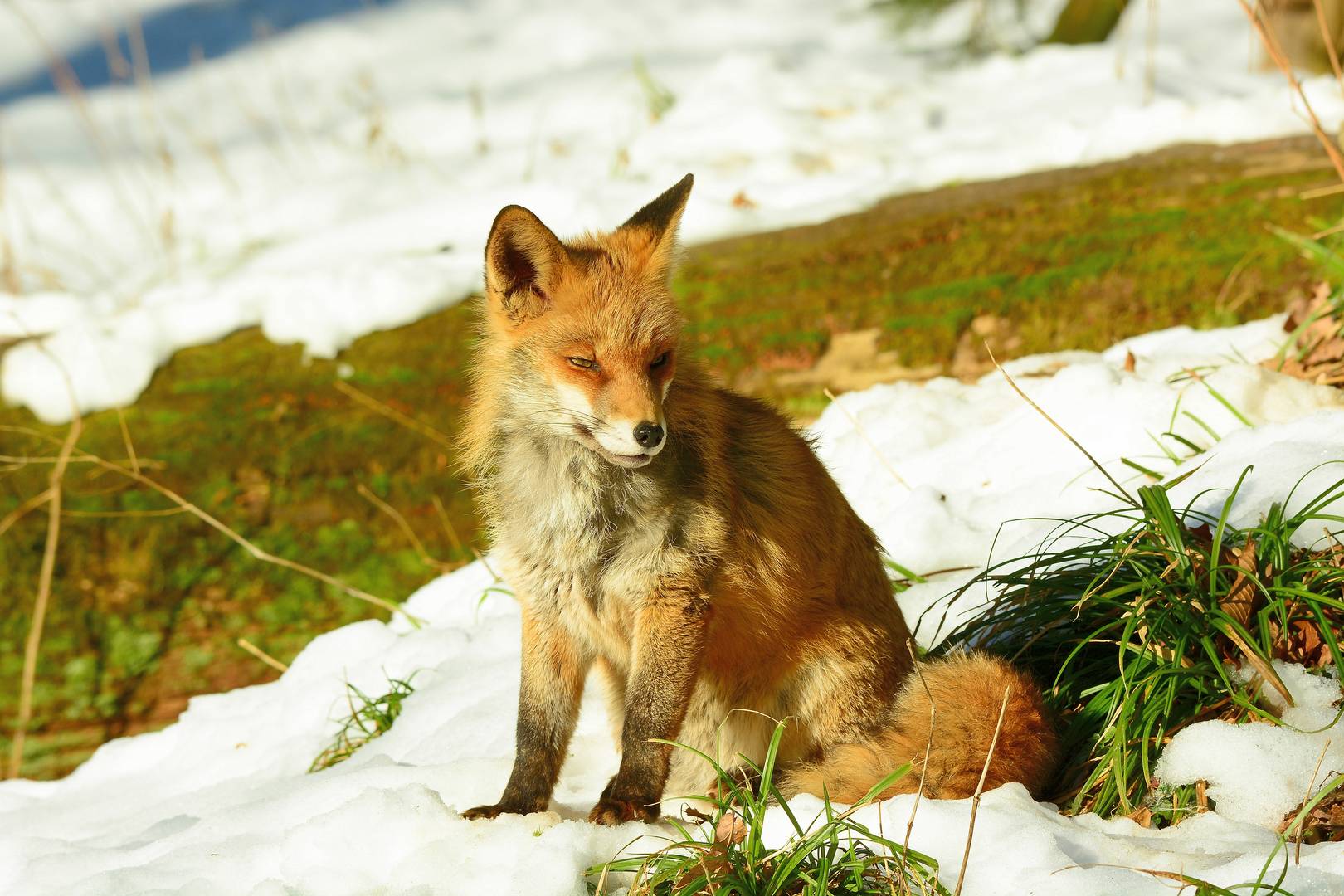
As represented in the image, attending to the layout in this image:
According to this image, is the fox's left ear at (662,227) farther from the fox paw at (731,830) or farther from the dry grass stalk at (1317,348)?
the dry grass stalk at (1317,348)

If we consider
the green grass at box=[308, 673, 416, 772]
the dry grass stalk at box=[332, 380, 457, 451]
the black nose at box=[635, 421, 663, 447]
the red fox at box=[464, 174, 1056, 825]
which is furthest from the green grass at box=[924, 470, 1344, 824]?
the dry grass stalk at box=[332, 380, 457, 451]

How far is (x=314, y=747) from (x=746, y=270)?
12.3 ft

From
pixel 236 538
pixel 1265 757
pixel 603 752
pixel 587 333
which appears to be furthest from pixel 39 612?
pixel 1265 757

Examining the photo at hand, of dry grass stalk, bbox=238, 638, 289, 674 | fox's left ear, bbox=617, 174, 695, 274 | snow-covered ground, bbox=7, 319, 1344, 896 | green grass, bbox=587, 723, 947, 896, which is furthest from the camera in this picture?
dry grass stalk, bbox=238, 638, 289, 674

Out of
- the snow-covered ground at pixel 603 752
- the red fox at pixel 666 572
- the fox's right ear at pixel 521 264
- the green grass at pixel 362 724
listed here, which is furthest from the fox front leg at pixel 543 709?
the green grass at pixel 362 724

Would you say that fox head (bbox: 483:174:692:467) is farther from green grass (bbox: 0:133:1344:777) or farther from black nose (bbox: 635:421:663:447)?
green grass (bbox: 0:133:1344:777)

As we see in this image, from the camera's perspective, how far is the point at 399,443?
5.48 m

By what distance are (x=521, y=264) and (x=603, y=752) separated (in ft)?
5.75

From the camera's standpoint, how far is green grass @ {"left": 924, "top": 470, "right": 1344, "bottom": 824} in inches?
101

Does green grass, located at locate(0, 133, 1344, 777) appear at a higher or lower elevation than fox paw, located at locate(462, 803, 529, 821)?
higher

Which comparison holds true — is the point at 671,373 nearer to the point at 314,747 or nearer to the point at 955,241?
the point at 314,747

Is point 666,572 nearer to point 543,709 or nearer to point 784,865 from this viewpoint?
point 543,709

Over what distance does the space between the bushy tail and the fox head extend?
3.28 feet

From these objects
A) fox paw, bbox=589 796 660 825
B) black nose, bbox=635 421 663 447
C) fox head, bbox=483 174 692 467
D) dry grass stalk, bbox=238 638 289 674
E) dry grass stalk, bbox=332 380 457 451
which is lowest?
dry grass stalk, bbox=238 638 289 674
